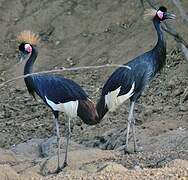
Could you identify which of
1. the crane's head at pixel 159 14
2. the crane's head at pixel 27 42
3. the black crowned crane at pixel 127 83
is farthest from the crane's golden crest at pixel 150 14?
the crane's head at pixel 27 42

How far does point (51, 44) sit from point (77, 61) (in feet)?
5.56

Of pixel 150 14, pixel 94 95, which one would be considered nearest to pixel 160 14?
pixel 150 14

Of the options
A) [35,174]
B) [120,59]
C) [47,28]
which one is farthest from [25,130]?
[47,28]

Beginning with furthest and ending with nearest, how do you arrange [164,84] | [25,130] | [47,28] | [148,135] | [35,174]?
1. [47,28]
2. [164,84]
3. [25,130]
4. [148,135]
5. [35,174]

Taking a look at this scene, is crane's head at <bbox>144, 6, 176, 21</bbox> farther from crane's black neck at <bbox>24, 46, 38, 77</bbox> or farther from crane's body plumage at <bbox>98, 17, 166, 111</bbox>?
crane's black neck at <bbox>24, 46, 38, 77</bbox>

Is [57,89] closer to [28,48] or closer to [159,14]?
[28,48]

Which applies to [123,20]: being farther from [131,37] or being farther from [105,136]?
[105,136]

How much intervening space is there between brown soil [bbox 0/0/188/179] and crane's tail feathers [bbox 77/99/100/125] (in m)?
0.41

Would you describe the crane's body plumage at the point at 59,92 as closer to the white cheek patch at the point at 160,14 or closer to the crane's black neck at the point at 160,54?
the crane's black neck at the point at 160,54

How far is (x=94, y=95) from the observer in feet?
48.9

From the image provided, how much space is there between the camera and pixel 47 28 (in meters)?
19.4

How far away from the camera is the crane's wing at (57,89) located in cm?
887

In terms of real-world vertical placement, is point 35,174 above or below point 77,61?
above

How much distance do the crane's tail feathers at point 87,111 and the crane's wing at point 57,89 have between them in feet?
0.25
